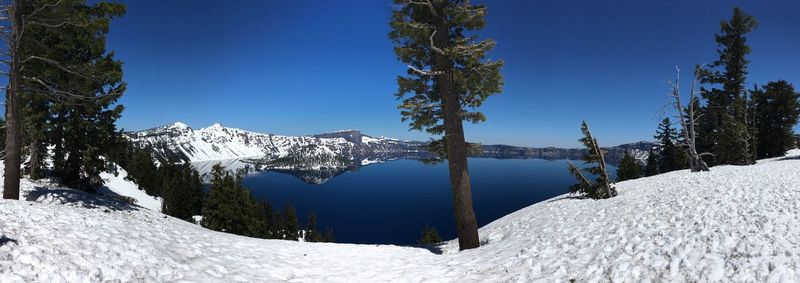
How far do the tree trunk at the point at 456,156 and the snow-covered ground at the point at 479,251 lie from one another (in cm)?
144

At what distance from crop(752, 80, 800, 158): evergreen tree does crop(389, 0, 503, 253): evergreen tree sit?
47518mm

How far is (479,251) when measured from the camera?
408 inches

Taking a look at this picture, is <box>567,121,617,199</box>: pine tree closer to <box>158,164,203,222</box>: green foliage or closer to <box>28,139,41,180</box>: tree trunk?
<box>28,139,41,180</box>: tree trunk

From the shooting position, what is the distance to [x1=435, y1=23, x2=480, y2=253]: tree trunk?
1167cm

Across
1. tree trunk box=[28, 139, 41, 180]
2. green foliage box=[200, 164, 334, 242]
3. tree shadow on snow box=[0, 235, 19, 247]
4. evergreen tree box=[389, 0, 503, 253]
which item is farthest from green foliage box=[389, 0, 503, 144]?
green foliage box=[200, 164, 334, 242]

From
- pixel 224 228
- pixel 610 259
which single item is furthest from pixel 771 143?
pixel 224 228

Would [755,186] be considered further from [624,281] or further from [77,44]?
[77,44]

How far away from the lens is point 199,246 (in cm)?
905

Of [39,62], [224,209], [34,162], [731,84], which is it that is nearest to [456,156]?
[39,62]

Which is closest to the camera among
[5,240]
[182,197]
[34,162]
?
[5,240]

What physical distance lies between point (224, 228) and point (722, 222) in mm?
38420

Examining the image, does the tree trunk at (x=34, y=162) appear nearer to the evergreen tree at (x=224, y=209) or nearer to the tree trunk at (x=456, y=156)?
the evergreen tree at (x=224, y=209)

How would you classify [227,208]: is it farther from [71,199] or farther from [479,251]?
[479,251]

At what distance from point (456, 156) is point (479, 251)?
3.07m
